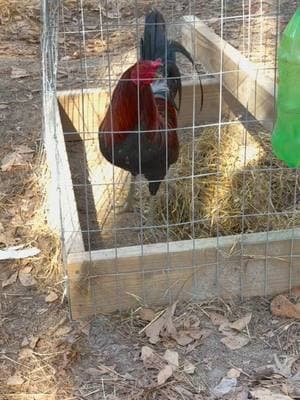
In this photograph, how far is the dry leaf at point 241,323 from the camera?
2.46m

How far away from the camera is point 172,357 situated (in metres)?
2.33

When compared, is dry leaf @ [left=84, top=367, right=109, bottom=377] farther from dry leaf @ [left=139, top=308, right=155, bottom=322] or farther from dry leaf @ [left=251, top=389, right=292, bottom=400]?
dry leaf @ [left=251, top=389, right=292, bottom=400]

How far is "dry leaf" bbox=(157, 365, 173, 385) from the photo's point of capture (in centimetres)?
222

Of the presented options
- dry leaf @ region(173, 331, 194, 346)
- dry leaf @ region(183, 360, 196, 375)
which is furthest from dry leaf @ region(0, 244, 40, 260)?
dry leaf @ region(183, 360, 196, 375)

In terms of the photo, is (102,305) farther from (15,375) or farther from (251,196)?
(251,196)

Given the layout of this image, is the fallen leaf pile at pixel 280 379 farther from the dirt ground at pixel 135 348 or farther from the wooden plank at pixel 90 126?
the wooden plank at pixel 90 126

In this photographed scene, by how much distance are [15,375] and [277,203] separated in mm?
1514

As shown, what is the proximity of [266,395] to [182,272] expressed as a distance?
579 millimetres

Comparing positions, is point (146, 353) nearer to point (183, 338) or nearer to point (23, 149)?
point (183, 338)

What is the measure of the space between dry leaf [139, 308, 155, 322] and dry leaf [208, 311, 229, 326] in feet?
0.73

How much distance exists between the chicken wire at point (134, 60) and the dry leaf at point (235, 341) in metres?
0.23

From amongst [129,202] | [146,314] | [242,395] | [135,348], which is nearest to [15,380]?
[135,348]

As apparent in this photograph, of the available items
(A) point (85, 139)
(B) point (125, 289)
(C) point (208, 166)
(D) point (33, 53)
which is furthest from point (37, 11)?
(B) point (125, 289)

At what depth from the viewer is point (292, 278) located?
2.60 m
